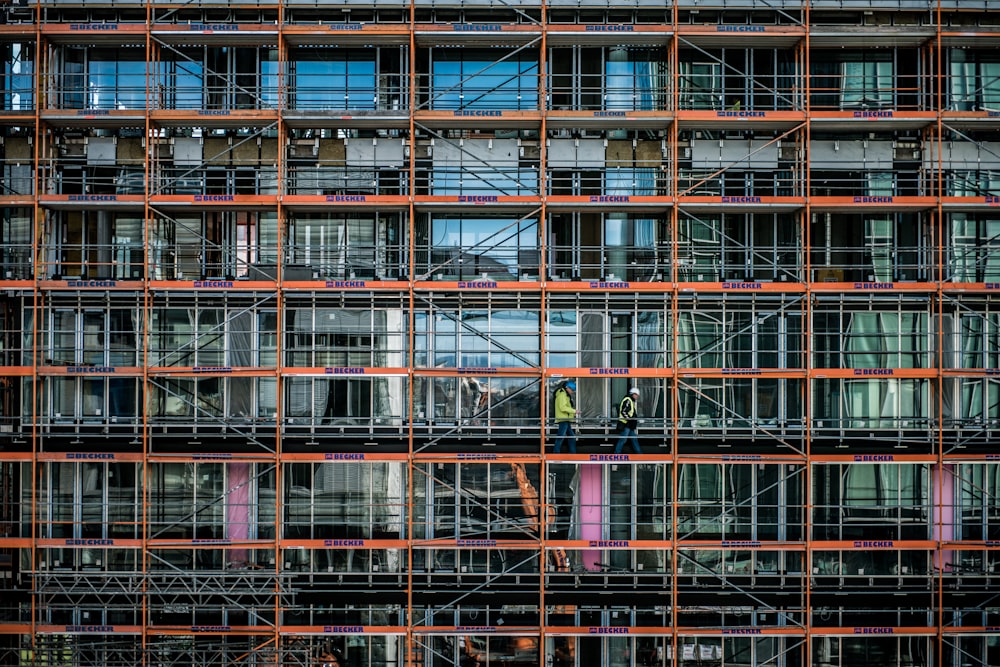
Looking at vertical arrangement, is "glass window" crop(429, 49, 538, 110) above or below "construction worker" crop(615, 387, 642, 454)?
above

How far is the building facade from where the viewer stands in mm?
20328

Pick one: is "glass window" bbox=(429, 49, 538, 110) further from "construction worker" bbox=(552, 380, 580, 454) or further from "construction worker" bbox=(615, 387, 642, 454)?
"construction worker" bbox=(615, 387, 642, 454)

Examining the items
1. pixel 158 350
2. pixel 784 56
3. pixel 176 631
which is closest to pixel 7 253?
pixel 158 350

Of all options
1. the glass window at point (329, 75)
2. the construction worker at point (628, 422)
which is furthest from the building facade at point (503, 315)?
the construction worker at point (628, 422)

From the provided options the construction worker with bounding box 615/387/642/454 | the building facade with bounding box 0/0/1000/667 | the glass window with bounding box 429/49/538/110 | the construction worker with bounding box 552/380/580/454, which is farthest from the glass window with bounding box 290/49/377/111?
the construction worker with bounding box 615/387/642/454

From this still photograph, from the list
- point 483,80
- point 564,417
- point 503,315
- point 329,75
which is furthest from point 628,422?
point 329,75

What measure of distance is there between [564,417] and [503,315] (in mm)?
2669

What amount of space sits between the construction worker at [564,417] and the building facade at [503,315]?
2.18 ft

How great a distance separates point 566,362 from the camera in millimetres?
21266

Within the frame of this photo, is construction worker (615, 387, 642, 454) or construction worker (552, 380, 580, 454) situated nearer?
construction worker (615, 387, 642, 454)

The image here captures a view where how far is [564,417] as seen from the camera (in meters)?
20.2

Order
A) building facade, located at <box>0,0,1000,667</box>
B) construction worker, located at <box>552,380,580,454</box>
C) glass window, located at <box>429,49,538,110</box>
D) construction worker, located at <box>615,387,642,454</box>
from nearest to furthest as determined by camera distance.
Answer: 1. construction worker, located at <box>615,387,642,454</box>
2. construction worker, located at <box>552,380,580,454</box>
3. building facade, located at <box>0,0,1000,667</box>
4. glass window, located at <box>429,49,538,110</box>

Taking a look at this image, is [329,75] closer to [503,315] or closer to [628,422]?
[503,315]

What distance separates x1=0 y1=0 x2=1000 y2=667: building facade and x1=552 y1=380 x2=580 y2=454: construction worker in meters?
0.67
